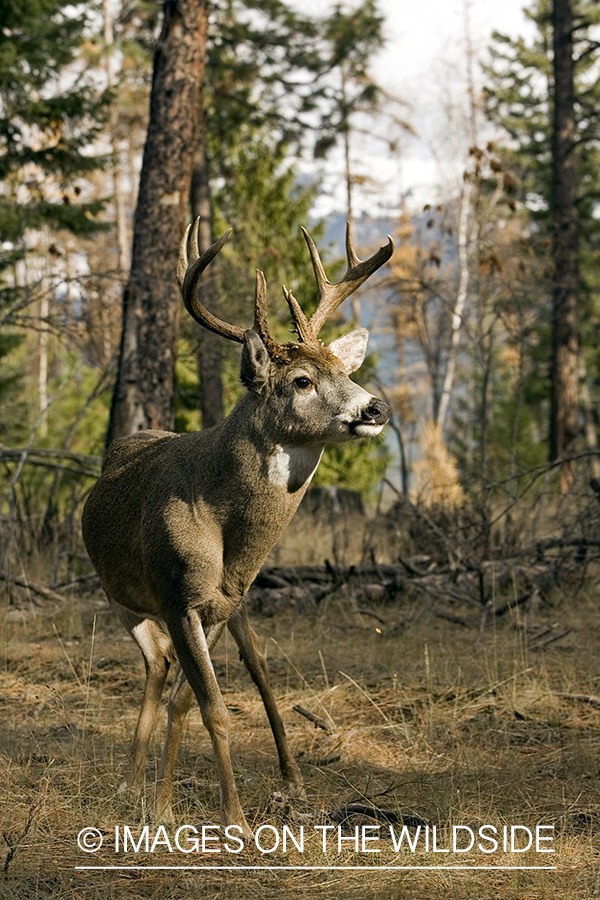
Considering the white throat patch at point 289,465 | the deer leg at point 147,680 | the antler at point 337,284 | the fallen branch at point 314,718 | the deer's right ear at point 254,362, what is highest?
the antler at point 337,284

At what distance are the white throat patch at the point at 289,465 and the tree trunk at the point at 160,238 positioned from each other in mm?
4608

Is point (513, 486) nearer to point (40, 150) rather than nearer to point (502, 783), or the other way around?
point (502, 783)

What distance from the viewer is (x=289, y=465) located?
13.9 ft

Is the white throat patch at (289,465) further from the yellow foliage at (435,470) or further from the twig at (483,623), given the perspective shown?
the yellow foliage at (435,470)

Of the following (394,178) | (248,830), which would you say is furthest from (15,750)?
(394,178)

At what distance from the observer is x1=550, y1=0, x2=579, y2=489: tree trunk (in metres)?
16.7

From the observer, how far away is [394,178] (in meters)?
31.9

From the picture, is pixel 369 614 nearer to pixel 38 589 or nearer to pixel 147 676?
pixel 38 589

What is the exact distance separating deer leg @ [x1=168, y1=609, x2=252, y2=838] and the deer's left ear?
1386 mm

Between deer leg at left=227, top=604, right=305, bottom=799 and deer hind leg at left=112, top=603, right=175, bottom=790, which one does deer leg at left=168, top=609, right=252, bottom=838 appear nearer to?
deer leg at left=227, top=604, right=305, bottom=799

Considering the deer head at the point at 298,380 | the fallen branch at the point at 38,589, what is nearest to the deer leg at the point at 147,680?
the deer head at the point at 298,380

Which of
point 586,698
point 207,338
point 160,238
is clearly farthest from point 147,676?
point 207,338

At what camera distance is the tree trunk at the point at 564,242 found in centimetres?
1673

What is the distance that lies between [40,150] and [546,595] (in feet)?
29.9
